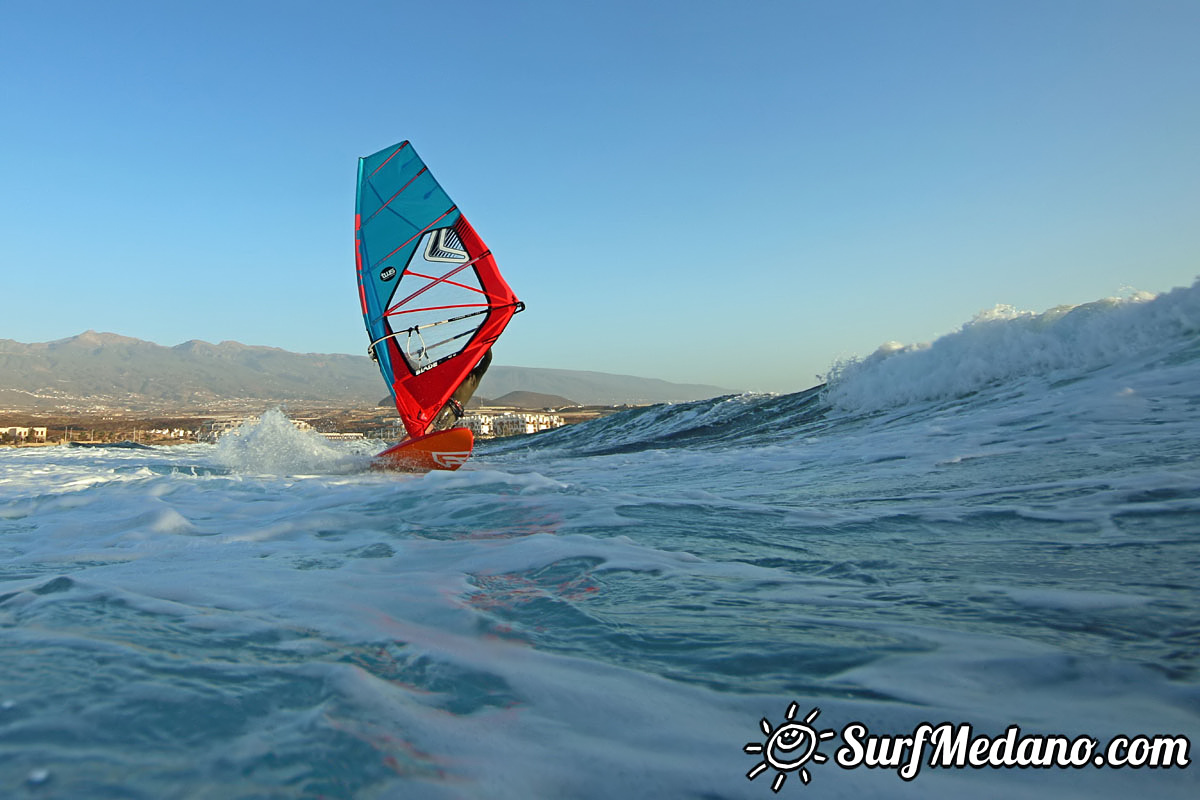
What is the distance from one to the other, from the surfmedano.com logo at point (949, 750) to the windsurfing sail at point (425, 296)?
1054 cm

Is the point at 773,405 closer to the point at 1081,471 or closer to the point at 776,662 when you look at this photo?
the point at 1081,471

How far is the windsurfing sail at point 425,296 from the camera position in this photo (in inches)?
453

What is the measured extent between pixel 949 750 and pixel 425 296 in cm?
1104

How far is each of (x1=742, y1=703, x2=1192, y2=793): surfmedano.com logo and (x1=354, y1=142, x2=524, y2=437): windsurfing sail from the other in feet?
34.6

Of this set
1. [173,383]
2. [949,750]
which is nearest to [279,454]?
[949,750]

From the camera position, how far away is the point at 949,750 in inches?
55.5

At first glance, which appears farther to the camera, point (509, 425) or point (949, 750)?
point (509, 425)

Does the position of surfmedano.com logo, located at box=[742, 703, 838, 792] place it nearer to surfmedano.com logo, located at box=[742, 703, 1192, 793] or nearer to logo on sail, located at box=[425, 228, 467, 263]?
surfmedano.com logo, located at box=[742, 703, 1192, 793]

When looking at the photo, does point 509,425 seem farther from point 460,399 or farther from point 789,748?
point 789,748

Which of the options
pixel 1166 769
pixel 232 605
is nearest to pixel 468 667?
pixel 232 605

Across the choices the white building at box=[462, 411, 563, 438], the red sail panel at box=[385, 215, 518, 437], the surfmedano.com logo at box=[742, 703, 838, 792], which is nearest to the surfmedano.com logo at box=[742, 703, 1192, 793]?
the surfmedano.com logo at box=[742, 703, 838, 792]

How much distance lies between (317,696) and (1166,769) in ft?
5.80

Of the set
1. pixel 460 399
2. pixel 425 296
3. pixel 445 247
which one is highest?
pixel 445 247

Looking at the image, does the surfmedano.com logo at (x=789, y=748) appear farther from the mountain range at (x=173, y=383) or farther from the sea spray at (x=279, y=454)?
the mountain range at (x=173, y=383)
